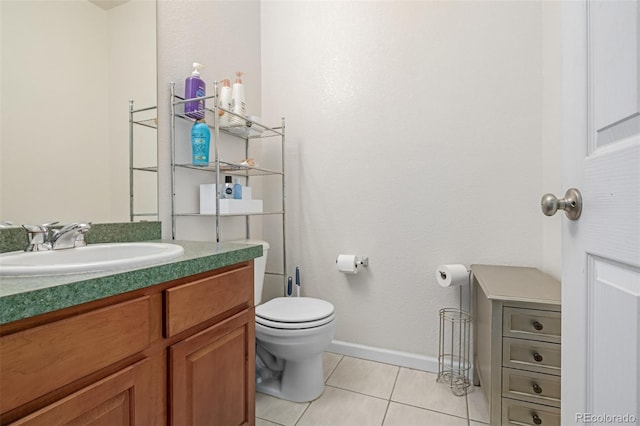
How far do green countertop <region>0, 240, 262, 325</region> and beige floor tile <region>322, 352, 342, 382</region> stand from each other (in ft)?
4.05

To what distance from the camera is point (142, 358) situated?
0.79 m

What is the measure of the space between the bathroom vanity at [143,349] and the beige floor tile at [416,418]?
682 mm

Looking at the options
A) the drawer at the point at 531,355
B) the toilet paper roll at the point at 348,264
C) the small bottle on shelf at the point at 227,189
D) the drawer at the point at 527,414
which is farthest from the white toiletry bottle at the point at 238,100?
the drawer at the point at 527,414

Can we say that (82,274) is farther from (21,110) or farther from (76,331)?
(21,110)

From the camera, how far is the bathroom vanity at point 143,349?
58 centimetres

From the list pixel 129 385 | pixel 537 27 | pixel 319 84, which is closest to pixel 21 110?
pixel 129 385

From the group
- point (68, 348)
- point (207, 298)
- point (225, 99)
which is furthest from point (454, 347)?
A: point (225, 99)

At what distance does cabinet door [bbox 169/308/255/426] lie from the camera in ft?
2.90

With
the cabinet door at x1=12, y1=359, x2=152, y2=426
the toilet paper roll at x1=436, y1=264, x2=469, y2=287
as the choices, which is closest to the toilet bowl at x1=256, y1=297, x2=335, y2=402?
the toilet paper roll at x1=436, y1=264, x2=469, y2=287

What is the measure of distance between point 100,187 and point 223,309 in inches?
29.0

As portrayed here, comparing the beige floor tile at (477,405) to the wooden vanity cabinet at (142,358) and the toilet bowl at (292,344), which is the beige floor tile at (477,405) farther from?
the wooden vanity cabinet at (142,358)

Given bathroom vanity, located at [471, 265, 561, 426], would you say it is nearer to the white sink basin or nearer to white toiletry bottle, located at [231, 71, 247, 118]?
the white sink basin

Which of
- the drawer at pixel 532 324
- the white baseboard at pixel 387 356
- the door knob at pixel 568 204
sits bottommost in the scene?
the white baseboard at pixel 387 356

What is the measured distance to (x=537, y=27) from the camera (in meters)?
1.60
